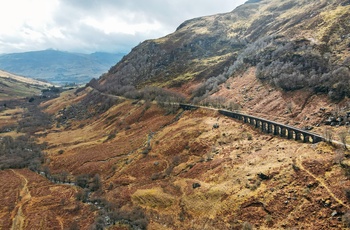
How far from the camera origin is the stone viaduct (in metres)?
58.9

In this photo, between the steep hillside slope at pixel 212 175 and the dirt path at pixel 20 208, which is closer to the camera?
the steep hillside slope at pixel 212 175

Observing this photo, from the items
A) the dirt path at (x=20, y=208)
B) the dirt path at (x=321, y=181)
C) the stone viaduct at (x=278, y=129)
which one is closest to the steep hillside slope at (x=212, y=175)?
the dirt path at (x=321, y=181)

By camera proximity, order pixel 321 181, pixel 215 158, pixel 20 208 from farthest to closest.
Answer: pixel 20 208
pixel 215 158
pixel 321 181

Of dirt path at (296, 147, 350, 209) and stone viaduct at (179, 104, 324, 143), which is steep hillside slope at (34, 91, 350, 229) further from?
stone viaduct at (179, 104, 324, 143)

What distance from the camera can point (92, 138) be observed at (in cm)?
12569

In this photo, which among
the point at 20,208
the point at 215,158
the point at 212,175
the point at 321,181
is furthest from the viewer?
the point at 20,208

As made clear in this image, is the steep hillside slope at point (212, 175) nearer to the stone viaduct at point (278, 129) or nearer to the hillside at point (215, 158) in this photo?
the hillside at point (215, 158)

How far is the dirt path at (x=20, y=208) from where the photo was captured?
62.4 meters

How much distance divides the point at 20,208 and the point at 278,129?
66980mm

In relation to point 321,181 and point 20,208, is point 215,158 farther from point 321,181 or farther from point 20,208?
point 20,208

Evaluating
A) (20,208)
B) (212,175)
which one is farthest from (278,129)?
(20,208)

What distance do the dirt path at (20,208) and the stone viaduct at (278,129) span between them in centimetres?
6174

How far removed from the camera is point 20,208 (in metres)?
70.6

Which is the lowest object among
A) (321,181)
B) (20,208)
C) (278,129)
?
(20,208)
